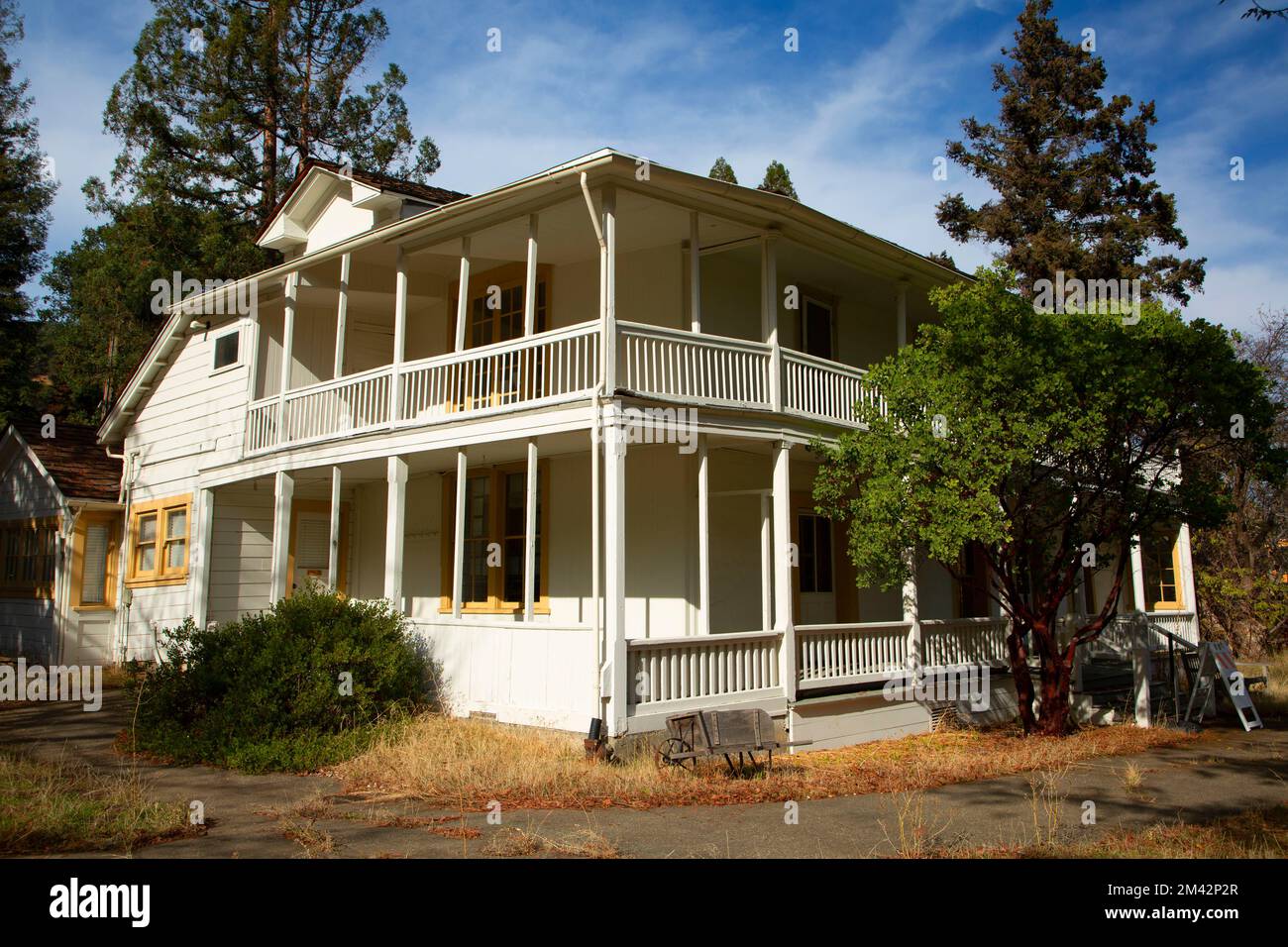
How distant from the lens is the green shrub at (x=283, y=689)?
34.6 feet

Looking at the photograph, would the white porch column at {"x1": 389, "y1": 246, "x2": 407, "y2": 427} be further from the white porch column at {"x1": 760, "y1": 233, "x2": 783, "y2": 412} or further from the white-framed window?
the white-framed window

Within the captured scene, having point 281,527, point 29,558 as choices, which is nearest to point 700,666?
point 281,527

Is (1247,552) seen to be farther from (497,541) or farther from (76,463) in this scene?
(76,463)

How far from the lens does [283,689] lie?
1080cm

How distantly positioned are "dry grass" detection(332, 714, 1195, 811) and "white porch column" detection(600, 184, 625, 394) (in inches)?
160

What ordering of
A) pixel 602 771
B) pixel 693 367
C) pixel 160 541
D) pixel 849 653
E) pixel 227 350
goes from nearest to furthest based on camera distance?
pixel 602 771 < pixel 693 367 < pixel 849 653 < pixel 227 350 < pixel 160 541

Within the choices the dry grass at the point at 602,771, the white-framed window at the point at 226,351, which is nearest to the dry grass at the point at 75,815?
the dry grass at the point at 602,771

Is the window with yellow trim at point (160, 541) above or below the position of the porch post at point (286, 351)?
below

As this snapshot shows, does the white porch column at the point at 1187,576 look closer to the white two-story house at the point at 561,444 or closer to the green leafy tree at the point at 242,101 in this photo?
the white two-story house at the point at 561,444

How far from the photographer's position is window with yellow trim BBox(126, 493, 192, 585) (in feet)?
60.2

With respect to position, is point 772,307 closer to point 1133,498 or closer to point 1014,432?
point 1014,432

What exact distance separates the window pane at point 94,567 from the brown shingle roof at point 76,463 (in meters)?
0.81
